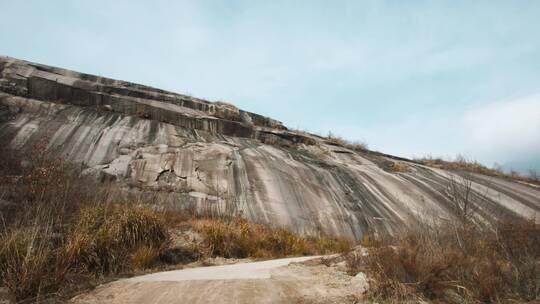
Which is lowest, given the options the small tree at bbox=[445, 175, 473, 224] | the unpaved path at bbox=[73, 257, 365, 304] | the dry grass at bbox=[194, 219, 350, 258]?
the dry grass at bbox=[194, 219, 350, 258]

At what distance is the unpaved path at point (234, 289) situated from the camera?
384cm

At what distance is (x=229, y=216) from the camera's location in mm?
9578

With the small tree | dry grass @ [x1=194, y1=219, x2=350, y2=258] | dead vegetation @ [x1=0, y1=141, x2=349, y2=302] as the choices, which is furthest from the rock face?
dead vegetation @ [x1=0, y1=141, x2=349, y2=302]

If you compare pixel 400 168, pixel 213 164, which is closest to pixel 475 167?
pixel 400 168

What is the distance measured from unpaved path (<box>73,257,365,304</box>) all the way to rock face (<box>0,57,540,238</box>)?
4.95 m

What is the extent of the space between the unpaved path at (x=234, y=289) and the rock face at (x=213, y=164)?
4955 millimetres

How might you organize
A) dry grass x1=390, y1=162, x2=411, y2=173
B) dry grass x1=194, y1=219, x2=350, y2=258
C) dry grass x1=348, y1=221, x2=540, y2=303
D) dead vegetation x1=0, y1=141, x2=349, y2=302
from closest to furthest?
dry grass x1=348, y1=221, x2=540, y2=303 → dead vegetation x1=0, y1=141, x2=349, y2=302 → dry grass x1=194, y1=219, x2=350, y2=258 → dry grass x1=390, y1=162, x2=411, y2=173

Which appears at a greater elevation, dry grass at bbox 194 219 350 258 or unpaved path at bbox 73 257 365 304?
unpaved path at bbox 73 257 365 304

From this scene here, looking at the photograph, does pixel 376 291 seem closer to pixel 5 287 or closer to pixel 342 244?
pixel 5 287

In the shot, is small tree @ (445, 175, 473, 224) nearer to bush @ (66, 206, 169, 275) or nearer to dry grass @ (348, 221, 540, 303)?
dry grass @ (348, 221, 540, 303)

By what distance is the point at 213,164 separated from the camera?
1151cm

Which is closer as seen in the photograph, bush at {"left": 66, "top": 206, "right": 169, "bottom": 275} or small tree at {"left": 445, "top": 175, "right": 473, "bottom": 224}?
bush at {"left": 66, "top": 206, "right": 169, "bottom": 275}

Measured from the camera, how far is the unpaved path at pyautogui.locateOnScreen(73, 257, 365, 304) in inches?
151

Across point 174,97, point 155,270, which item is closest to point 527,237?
point 155,270
